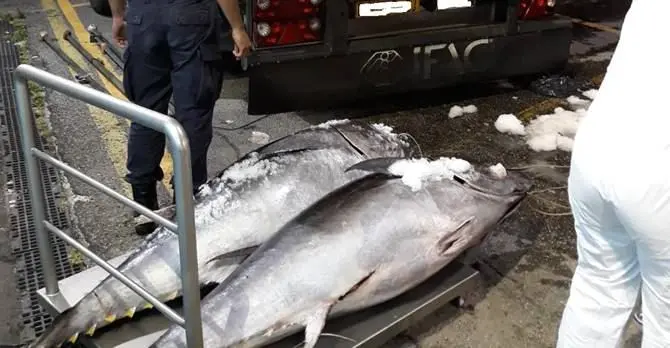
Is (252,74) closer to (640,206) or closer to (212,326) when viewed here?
(212,326)

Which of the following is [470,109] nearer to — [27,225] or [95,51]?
[27,225]

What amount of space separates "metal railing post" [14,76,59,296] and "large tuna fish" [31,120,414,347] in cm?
36

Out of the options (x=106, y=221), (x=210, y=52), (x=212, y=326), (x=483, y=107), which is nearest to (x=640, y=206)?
(x=212, y=326)

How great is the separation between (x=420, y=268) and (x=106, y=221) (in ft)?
6.06

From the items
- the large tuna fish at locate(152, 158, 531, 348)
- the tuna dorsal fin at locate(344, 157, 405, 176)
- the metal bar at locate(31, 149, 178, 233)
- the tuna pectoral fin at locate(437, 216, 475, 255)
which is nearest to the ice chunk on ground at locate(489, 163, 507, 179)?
the large tuna fish at locate(152, 158, 531, 348)

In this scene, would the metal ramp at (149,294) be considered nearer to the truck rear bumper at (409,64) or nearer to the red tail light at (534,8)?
the truck rear bumper at (409,64)

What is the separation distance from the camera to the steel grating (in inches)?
121

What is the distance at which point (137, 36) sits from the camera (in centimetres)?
333

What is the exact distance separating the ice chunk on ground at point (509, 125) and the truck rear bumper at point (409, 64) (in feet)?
1.47

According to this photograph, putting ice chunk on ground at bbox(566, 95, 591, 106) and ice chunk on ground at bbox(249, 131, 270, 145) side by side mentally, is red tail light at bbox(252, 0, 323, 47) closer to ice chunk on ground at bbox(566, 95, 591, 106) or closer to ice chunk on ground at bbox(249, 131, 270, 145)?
ice chunk on ground at bbox(249, 131, 270, 145)

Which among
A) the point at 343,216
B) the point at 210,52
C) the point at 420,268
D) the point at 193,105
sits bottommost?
the point at 420,268

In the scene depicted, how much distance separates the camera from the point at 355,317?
109 inches

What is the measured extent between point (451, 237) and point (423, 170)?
31 centimetres

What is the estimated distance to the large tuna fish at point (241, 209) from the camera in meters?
2.60
